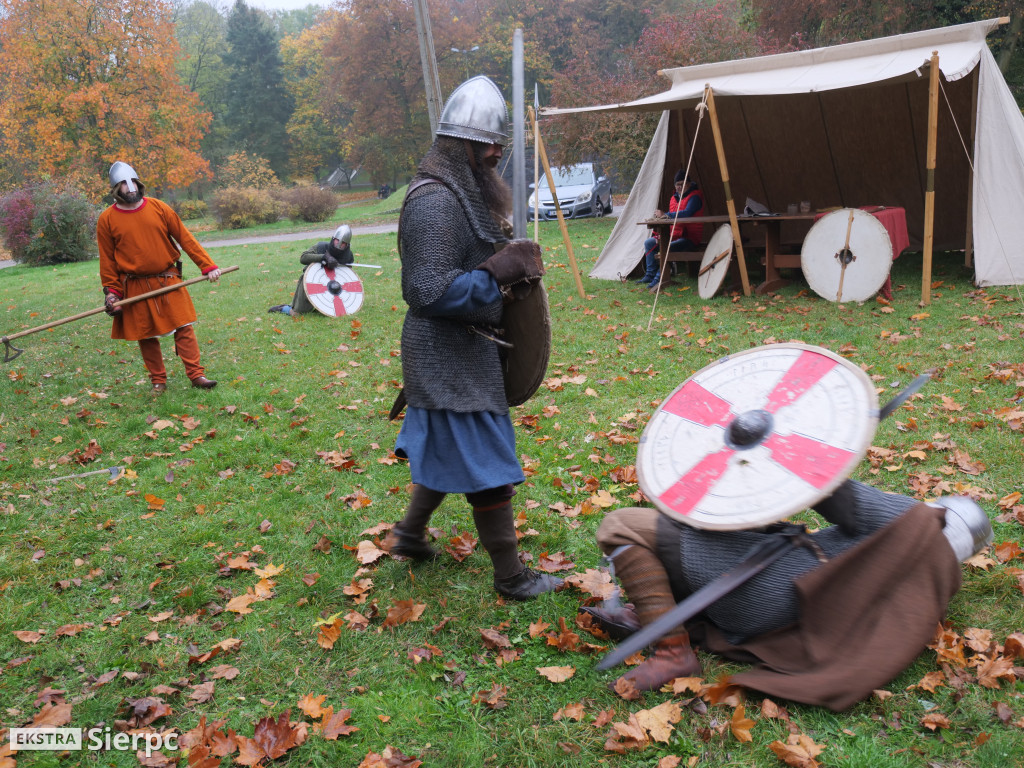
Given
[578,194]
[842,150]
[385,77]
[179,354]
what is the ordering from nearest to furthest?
[179,354]
[842,150]
[578,194]
[385,77]

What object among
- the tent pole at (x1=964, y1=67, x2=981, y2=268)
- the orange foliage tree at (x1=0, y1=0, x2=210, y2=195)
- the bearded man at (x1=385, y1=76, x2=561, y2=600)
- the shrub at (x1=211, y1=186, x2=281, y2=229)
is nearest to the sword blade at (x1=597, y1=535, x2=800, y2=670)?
the bearded man at (x1=385, y1=76, x2=561, y2=600)

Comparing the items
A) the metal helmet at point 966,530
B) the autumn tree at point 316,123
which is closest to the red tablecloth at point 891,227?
the metal helmet at point 966,530

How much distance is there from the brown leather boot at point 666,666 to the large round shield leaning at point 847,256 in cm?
598

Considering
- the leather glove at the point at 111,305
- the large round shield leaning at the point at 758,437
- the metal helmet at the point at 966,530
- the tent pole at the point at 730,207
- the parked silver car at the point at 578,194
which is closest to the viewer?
the large round shield leaning at the point at 758,437

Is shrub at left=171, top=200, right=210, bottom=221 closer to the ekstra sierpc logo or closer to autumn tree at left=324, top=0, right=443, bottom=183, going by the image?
autumn tree at left=324, top=0, right=443, bottom=183

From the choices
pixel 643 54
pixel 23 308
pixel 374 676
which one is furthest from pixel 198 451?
pixel 643 54

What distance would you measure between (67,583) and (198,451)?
1.54 meters

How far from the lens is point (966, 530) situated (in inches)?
98.0

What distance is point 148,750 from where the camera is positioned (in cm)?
236

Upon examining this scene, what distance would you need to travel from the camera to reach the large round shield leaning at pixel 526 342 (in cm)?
274

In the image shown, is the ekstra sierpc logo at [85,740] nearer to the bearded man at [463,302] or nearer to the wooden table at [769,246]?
the bearded man at [463,302]

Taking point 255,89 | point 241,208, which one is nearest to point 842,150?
point 241,208

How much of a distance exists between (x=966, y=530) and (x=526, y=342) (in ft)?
5.27

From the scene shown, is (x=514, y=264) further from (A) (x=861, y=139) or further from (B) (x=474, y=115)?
(A) (x=861, y=139)
